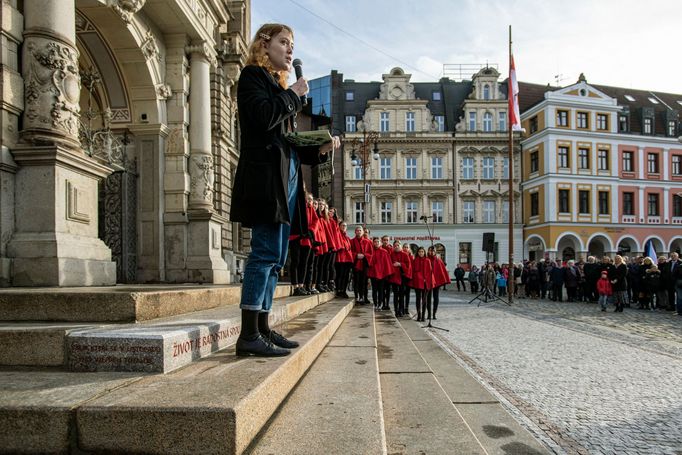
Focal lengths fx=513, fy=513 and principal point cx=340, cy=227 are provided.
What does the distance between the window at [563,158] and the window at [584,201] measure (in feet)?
8.60

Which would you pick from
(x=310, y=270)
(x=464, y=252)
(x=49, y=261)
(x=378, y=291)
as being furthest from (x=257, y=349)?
(x=464, y=252)

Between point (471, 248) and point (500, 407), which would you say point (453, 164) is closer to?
point (471, 248)

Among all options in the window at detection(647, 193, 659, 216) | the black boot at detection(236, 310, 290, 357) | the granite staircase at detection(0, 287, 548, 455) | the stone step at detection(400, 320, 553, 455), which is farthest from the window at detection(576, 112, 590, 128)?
the black boot at detection(236, 310, 290, 357)

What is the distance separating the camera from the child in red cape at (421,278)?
12.7 m

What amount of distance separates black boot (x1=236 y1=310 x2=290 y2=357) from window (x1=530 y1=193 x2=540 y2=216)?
42.8m

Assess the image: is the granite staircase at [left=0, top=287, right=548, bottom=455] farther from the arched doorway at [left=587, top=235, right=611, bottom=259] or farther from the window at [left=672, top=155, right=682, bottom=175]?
the window at [left=672, top=155, right=682, bottom=175]

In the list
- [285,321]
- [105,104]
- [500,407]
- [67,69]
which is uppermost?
[105,104]

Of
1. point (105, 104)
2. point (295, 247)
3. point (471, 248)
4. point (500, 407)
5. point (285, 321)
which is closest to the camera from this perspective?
point (500, 407)

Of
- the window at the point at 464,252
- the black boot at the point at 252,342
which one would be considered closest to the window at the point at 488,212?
the window at the point at 464,252

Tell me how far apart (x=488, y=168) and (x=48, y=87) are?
41447mm

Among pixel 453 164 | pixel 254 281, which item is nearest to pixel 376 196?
pixel 453 164

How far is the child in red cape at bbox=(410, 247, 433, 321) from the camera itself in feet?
41.6

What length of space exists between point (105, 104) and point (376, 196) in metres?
33.5

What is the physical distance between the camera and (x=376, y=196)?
1695 inches
